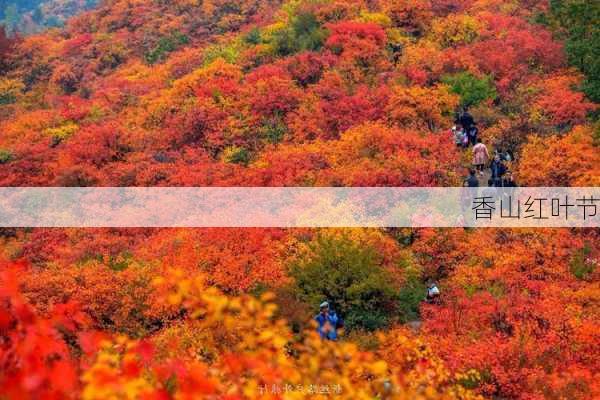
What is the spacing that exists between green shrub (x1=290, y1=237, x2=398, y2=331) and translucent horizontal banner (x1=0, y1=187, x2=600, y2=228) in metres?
2.41

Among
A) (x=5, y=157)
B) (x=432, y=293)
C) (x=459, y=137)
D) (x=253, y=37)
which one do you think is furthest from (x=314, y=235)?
(x=253, y=37)

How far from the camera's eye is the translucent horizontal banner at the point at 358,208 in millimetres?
17656

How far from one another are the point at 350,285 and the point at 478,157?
742 cm

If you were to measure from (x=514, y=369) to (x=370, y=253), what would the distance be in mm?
4631

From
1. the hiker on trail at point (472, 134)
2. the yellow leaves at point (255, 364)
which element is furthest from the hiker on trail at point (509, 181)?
the yellow leaves at point (255, 364)

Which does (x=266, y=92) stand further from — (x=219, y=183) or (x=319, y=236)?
(x=319, y=236)

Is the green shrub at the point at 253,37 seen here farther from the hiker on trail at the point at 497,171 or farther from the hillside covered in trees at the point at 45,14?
the hillside covered in trees at the point at 45,14

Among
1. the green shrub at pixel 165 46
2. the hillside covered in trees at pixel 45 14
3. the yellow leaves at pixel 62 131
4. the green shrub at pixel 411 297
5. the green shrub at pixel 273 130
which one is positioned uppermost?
the green shrub at pixel 411 297

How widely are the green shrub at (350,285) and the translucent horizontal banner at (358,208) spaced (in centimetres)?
241

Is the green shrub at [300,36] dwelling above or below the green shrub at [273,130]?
above

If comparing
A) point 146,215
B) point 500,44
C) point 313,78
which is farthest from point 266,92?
point 500,44

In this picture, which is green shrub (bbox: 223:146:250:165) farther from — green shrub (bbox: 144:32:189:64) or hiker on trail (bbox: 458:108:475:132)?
green shrub (bbox: 144:32:189:64)

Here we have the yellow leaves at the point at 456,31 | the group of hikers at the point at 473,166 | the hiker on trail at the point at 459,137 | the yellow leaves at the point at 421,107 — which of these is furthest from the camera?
the yellow leaves at the point at 456,31

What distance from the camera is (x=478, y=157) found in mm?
19516
